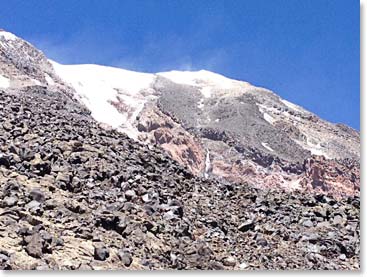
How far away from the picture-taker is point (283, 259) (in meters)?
11.6

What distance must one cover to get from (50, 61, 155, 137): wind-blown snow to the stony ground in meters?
39.3

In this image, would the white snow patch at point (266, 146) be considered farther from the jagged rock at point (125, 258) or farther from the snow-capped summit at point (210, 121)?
the jagged rock at point (125, 258)

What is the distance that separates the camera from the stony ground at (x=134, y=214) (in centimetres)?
993

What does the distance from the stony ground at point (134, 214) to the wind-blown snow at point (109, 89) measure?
39291 mm

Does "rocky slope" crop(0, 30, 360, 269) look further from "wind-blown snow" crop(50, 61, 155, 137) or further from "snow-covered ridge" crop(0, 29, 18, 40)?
"snow-covered ridge" crop(0, 29, 18, 40)

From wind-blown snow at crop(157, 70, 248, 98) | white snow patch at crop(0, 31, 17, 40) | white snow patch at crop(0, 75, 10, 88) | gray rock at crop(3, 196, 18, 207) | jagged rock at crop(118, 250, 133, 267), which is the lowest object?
jagged rock at crop(118, 250, 133, 267)

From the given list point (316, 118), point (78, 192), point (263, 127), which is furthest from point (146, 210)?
point (316, 118)

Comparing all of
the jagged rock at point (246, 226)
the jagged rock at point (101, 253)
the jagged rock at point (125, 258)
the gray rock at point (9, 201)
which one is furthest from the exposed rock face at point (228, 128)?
the jagged rock at point (101, 253)

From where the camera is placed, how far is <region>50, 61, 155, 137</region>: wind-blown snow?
206 feet

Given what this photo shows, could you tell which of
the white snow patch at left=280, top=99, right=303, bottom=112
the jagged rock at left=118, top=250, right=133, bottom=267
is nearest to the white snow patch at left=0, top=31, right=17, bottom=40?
the white snow patch at left=280, top=99, right=303, bottom=112

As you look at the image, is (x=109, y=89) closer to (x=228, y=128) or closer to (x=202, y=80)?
(x=228, y=128)

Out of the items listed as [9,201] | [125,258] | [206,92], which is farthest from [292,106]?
[125,258]

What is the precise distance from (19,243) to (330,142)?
67570 millimetres

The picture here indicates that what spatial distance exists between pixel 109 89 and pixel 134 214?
2495 inches
